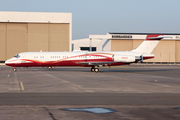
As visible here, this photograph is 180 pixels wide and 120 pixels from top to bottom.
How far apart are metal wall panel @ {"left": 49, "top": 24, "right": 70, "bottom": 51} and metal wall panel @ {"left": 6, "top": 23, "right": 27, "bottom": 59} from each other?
7.46 metres

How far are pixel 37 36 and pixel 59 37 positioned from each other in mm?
6089

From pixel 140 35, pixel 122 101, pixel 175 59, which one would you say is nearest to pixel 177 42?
pixel 175 59

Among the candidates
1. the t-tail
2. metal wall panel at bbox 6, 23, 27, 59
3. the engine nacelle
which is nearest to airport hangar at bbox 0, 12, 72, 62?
metal wall panel at bbox 6, 23, 27, 59

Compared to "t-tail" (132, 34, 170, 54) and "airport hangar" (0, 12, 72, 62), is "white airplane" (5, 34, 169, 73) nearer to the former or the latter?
"t-tail" (132, 34, 170, 54)

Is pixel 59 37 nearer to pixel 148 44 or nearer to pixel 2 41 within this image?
pixel 2 41

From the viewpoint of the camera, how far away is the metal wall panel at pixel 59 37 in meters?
74.2

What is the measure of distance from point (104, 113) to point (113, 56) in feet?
104

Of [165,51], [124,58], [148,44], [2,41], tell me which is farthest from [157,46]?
[124,58]

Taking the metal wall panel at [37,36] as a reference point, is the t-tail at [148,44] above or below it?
below

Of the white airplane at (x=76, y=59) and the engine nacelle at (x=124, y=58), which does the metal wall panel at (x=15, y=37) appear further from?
the engine nacelle at (x=124, y=58)

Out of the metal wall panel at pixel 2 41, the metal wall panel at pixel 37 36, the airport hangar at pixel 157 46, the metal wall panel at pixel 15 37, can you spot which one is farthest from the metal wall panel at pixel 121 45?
the metal wall panel at pixel 2 41

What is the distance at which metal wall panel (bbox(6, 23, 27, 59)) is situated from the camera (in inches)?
2884

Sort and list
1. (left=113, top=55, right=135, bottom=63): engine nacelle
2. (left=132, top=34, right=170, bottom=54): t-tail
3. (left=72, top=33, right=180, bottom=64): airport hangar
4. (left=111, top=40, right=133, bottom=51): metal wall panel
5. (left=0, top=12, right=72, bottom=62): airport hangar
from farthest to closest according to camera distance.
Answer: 1. (left=111, top=40, right=133, bottom=51): metal wall panel
2. (left=72, top=33, right=180, bottom=64): airport hangar
3. (left=0, top=12, right=72, bottom=62): airport hangar
4. (left=132, top=34, right=170, bottom=54): t-tail
5. (left=113, top=55, right=135, bottom=63): engine nacelle

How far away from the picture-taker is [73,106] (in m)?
10.7
